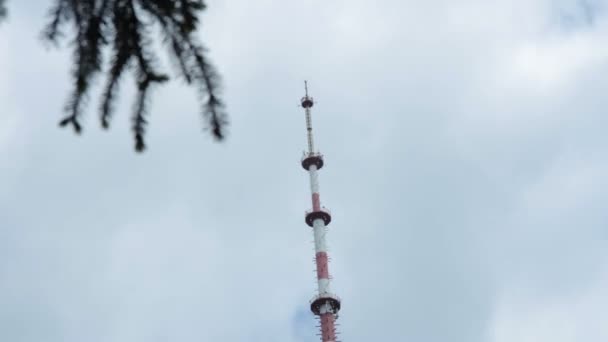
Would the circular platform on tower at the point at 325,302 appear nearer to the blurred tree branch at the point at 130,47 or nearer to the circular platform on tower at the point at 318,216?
the circular platform on tower at the point at 318,216

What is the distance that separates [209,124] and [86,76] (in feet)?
1.92

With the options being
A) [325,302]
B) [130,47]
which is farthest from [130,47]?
[325,302]

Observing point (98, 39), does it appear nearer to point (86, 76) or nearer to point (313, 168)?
point (86, 76)

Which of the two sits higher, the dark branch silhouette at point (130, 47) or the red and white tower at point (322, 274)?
A: the red and white tower at point (322, 274)

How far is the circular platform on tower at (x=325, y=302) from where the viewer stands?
58062 millimetres

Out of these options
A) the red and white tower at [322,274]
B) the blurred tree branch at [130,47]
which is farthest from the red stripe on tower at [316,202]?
the blurred tree branch at [130,47]

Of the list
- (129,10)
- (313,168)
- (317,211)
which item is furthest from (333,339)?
(129,10)

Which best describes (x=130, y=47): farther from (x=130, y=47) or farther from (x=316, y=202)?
(x=316, y=202)

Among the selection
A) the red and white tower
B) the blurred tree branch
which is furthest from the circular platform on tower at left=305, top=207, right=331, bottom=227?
the blurred tree branch

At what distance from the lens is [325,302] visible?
58219 millimetres

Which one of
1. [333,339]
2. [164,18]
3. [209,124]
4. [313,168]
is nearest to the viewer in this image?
[209,124]

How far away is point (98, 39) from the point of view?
14.3 feet

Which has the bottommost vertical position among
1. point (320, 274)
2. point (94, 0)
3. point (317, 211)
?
point (94, 0)

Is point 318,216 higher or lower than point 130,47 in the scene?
higher
